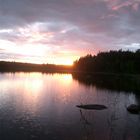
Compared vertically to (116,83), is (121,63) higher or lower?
higher

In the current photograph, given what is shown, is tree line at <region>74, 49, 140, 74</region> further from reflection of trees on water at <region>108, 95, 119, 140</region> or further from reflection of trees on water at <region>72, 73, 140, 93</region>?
reflection of trees on water at <region>108, 95, 119, 140</region>

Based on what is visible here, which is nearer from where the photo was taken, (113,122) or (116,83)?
(113,122)

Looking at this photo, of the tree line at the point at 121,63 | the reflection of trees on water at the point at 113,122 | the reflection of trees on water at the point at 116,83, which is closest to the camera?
the reflection of trees on water at the point at 113,122

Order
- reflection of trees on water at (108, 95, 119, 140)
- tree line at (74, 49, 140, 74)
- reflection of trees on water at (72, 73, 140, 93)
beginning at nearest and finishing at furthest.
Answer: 1. reflection of trees on water at (108, 95, 119, 140)
2. reflection of trees on water at (72, 73, 140, 93)
3. tree line at (74, 49, 140, 74)

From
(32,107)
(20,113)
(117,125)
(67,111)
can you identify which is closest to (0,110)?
(20,113)

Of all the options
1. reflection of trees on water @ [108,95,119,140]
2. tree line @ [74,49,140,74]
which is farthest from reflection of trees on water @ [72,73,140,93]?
reflection of trees on water @ [108,95,119,140]

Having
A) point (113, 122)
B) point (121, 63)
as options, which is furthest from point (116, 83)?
point (113, 122)

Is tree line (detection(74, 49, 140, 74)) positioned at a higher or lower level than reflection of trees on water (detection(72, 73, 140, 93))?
higher

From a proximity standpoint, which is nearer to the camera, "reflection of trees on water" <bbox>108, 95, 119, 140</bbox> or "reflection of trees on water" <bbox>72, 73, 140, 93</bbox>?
"reflection of trees on water" <bbox>108, 95, 119, 140</bbox>

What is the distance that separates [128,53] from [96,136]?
173 meters

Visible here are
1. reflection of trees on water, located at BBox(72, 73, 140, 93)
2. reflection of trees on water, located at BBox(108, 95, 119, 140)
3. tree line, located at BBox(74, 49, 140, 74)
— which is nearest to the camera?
reflection of trees on water, located at BBox(108, 95, 119, 140)

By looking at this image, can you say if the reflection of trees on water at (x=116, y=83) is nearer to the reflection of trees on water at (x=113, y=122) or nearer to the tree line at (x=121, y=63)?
the tree line at (x=121, y=63)

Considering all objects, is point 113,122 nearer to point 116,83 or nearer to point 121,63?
point 116,83

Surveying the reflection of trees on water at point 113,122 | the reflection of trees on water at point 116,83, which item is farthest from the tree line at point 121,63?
the reflection of trees on water at point 113,122
